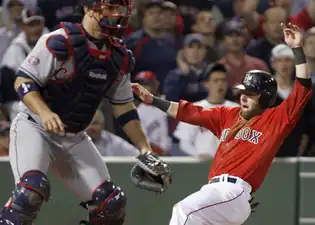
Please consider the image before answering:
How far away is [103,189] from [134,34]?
3.28 m

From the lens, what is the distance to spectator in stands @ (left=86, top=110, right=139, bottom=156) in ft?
24.7

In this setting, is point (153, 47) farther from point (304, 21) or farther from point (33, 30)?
point (304, 21)

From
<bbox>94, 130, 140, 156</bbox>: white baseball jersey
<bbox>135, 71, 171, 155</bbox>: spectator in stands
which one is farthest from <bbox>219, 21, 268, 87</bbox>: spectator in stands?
<bbox>94, 130, 140, 156</bbox>: white baseball jersey

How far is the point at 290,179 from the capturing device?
7309mm

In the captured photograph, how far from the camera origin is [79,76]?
543 centimetres

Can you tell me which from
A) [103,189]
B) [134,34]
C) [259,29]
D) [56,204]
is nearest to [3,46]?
[134,34]

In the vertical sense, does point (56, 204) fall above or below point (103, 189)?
below

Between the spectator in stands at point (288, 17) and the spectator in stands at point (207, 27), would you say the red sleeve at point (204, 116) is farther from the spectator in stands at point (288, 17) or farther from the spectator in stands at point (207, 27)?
the spectator in stands at point (288, 17)

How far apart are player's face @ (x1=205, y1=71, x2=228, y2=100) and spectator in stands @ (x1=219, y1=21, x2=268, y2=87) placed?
1.58 ft

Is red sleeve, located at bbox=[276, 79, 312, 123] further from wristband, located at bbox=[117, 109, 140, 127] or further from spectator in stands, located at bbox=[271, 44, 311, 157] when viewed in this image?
spectator in stands, located at bbox=[271, 44, 311, 157]

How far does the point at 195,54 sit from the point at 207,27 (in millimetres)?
574

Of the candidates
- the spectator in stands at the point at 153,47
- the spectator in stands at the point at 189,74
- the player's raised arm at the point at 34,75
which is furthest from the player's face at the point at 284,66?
the player's raised arm at the point at 34,75

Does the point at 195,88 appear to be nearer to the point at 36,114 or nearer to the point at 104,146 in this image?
the point at 104,146

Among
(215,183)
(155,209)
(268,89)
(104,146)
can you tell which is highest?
(268,89)
